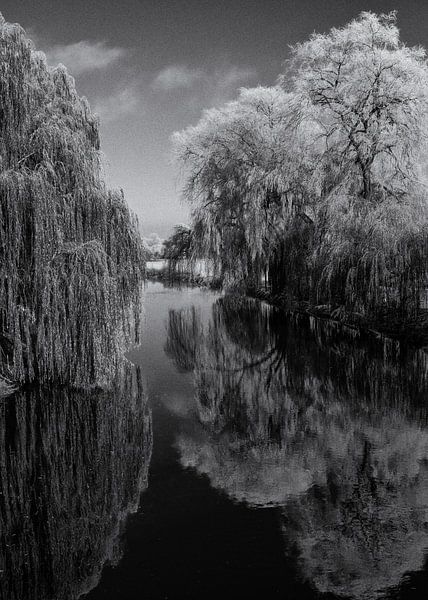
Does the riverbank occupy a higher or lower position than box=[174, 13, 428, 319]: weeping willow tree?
lower

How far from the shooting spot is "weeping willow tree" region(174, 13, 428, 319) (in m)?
16.4

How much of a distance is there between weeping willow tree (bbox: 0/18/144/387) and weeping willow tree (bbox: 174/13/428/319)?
8426mm

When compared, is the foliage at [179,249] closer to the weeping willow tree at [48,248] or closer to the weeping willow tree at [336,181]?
the weeping willow tree at [336,181]

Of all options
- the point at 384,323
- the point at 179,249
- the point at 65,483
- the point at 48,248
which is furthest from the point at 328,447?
the point at 179,249

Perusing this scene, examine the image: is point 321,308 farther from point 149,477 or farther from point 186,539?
point 186,539

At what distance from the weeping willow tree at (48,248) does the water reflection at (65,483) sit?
0.84m

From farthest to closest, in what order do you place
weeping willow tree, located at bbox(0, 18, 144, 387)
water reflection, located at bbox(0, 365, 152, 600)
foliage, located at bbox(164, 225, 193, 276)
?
foliage, located at bbox(164, 225, 193, 276) < weeping willow tree, located at bbox(0, 18, 144, 387) < water reflection, located at bbox(0, 365, 152, 600)

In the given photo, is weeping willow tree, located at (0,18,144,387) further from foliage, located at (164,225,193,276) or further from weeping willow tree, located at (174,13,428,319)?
foliage, located at (164,225,193,276)

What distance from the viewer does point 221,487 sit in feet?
23.2

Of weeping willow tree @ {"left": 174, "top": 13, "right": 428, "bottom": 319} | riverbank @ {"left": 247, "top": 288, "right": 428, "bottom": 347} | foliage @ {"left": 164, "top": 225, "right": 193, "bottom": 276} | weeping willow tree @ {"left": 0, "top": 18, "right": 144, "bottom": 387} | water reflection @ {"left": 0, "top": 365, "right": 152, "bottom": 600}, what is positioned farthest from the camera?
foliage @ {"left": 164, "top": 225, "right": 193, "bottom": 276}

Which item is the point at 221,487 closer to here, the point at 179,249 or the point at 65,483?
the point at 65,483

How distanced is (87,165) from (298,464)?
22.2 feet

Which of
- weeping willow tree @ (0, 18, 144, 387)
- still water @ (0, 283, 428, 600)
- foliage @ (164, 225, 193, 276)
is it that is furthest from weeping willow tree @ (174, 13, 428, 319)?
weeping willow tree @ (0, 18, 144, 387)

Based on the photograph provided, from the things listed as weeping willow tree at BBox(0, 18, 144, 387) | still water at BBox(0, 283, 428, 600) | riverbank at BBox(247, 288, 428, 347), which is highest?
weeping willow tree at BBox(0, 18, 144, 387)
